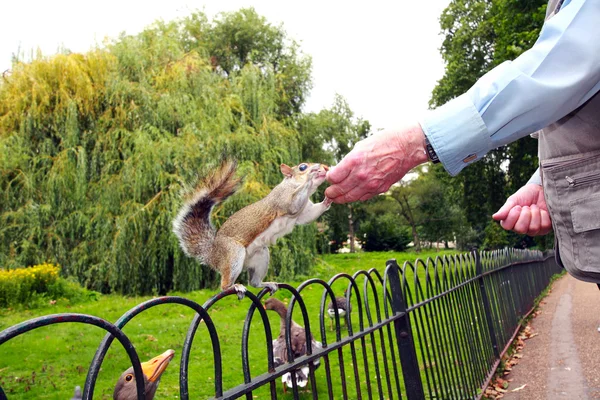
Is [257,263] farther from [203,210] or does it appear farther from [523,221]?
[523,221]

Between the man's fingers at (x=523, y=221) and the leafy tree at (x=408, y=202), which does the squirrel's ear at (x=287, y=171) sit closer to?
the man's fingers at (x=523, y=221)

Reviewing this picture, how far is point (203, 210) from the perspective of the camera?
168cm

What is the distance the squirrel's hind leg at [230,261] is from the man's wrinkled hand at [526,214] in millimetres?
775

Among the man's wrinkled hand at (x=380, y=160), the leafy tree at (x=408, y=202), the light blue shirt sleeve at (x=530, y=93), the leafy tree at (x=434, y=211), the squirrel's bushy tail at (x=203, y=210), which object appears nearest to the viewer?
the light blue shirt sleeve at (x=530, y=93)

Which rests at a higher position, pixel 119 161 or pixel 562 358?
pixel 119 161

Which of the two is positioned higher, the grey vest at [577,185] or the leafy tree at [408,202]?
the leafy tree at [408,202]

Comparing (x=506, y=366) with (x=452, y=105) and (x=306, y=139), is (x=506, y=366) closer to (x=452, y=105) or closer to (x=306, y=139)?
(x=452, y=105)

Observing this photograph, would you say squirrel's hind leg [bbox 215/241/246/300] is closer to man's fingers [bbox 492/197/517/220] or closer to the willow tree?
man's fingers [bbox 492/197/517/220]

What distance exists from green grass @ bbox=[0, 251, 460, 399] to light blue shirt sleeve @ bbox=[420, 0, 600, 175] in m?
2.71

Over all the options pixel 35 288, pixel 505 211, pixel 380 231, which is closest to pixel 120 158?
pixel 35 288

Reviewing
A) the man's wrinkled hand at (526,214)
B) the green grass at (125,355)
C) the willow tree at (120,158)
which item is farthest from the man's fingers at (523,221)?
the willow tree at (120,158)

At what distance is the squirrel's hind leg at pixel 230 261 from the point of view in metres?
1.56

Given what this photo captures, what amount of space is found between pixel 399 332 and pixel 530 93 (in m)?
1.37

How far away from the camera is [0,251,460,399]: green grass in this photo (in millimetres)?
4012
